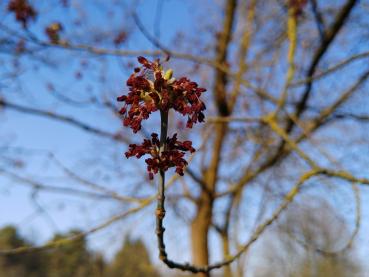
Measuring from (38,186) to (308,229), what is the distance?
530cm

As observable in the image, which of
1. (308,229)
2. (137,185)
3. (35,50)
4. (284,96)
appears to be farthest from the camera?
(137,185)

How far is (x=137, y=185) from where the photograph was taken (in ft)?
31.1

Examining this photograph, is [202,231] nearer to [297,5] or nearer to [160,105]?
[297,5]

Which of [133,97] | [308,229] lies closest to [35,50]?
[133,97]

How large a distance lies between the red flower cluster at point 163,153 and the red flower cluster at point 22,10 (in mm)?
3961

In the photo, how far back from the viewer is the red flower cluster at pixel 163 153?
1.43 metres

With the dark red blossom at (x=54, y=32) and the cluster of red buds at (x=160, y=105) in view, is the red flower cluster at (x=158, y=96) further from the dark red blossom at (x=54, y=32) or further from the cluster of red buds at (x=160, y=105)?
the dark red blossom at (x=54, y=32)

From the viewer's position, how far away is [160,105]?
1436 millimetres

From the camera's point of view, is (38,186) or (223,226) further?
(223,226)

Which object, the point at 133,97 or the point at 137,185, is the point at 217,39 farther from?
the point at 133,97

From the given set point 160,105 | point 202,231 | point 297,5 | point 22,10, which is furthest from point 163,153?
point 202,231

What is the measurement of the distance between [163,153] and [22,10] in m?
4.29

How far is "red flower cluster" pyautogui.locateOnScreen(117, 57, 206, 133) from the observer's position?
1.45 m

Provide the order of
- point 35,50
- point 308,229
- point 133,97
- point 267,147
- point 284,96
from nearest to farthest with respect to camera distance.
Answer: point 133,97 → point 284,96 → point 35,50 → point 267,147 → point 308,229
